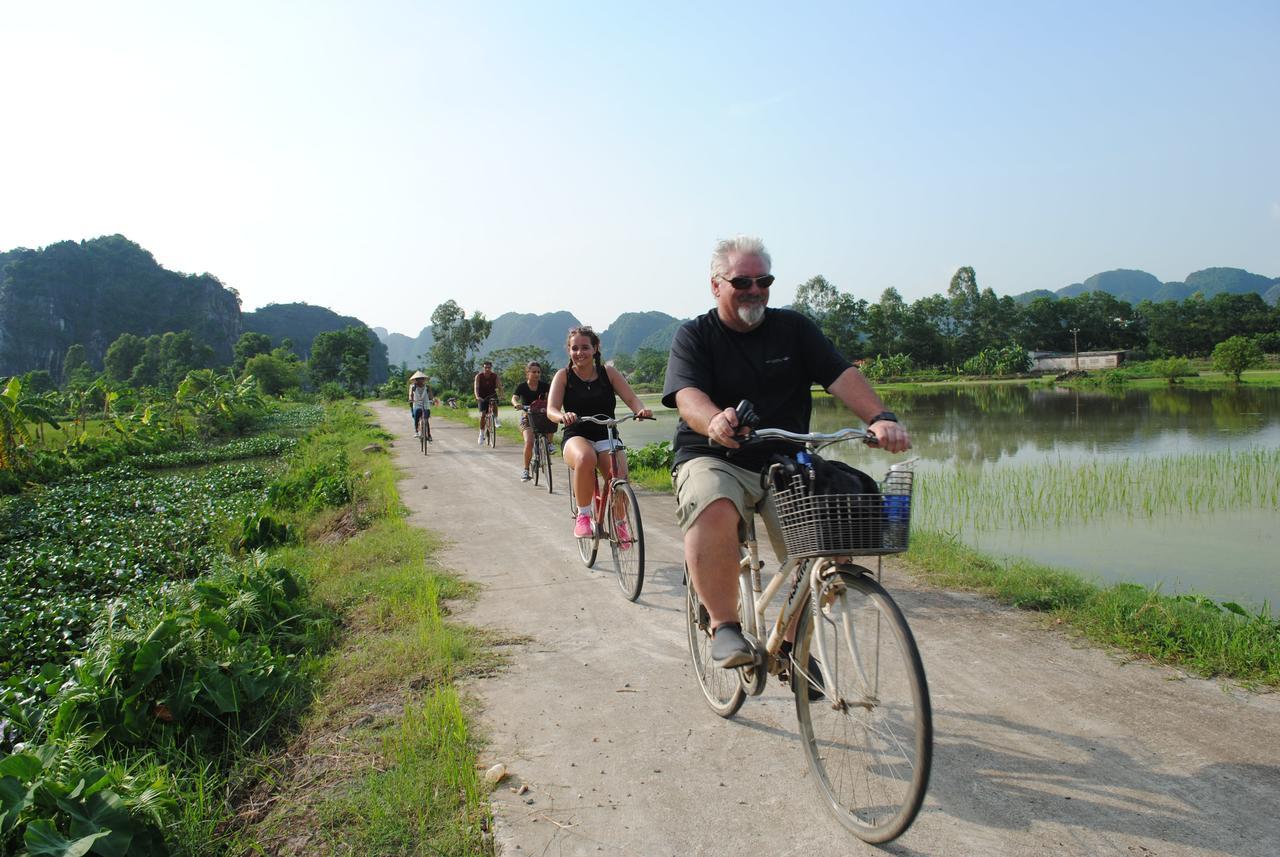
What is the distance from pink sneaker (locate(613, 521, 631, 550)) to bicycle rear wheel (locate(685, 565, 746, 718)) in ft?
5.00

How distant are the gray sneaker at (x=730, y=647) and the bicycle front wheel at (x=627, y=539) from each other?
202cm

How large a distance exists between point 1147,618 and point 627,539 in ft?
9.69

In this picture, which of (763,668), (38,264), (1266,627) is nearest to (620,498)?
(763,668)

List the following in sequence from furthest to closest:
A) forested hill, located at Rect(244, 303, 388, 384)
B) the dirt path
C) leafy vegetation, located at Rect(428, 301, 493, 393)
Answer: forested hill, located at Rect(244, 303, 388, 384)
leafy vegetation, located at Rect(428, 301, 493, 393)
the dirt path

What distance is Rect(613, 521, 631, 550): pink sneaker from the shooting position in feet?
16.8

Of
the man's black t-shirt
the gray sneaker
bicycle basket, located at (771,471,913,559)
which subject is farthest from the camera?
the man's black t-shirt

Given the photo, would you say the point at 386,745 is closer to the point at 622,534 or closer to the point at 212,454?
the point at 622,534

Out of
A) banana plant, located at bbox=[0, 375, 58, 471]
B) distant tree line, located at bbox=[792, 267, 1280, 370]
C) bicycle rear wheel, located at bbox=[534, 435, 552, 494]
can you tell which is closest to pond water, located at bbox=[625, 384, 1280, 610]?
bicycle rear wheel, located at bbox=[534, 435, 552, 494]

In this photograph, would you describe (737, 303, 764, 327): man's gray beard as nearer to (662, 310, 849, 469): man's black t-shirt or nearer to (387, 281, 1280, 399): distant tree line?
(662, 310, 849, 469): man's black t-shirt

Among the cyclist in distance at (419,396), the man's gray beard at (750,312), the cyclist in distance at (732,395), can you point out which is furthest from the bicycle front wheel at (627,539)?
the cyclist in distance at (419,396)

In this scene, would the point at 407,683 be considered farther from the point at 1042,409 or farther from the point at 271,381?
the point at 271,381

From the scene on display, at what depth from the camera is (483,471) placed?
12250 mm

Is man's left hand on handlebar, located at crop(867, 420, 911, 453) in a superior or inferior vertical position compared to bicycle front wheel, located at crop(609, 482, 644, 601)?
superior

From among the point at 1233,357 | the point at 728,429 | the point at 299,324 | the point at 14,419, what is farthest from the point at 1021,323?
the point at 299,324
